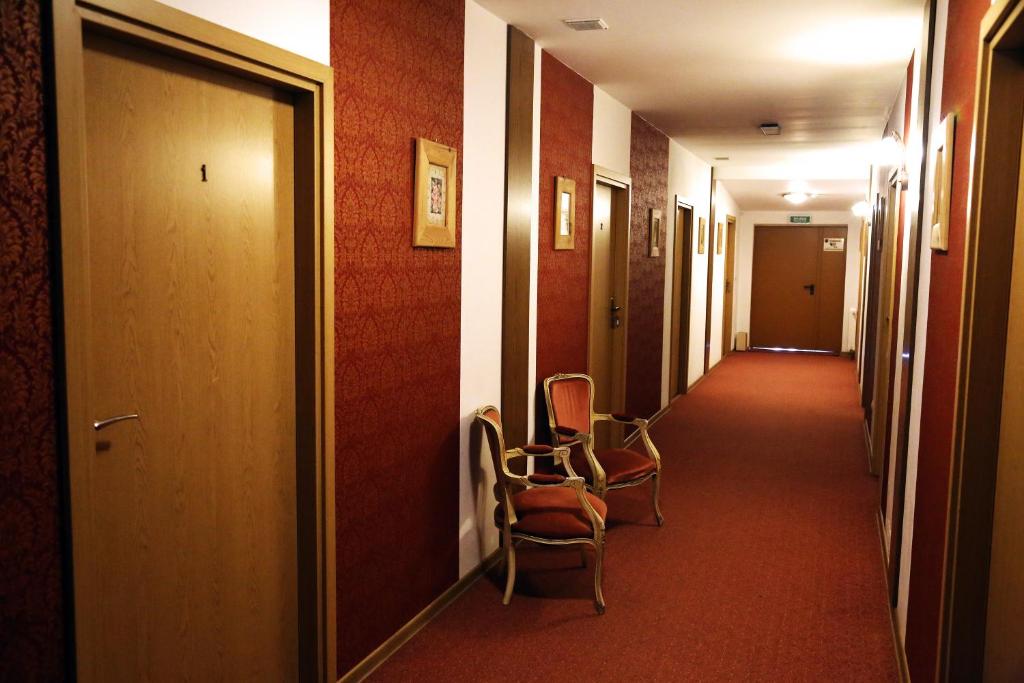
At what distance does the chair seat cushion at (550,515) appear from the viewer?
11.5 ft

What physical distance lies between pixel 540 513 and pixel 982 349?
2047 millimetres

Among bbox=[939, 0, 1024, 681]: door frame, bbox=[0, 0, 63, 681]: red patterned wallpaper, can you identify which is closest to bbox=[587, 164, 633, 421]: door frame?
bbox=[939, 0, 1024, 681]: door frame

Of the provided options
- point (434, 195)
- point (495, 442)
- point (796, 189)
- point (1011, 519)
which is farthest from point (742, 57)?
point (796, 189)

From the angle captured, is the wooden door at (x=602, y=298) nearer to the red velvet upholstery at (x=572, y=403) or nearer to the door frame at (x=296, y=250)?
the red velvet upholstery at (x=572, y=403)

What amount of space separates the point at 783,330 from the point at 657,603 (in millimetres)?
10672

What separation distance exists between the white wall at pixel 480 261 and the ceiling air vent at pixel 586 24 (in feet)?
1.01

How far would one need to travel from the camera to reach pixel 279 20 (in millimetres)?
2311

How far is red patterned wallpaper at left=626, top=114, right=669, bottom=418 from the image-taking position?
247 inches

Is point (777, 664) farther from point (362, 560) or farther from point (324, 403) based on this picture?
point (324, 403)

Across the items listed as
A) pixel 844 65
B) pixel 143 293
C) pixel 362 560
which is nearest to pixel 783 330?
pixel 844 65

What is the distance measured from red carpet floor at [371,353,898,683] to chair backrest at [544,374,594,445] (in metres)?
0.57

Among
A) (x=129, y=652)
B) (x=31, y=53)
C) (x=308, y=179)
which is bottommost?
(x=129, y=652)

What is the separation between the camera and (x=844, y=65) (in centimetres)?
453

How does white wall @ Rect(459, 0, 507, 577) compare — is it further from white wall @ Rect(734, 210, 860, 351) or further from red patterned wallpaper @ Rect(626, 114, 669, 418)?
white wall @ Rect(734, 210, 860, 351)
